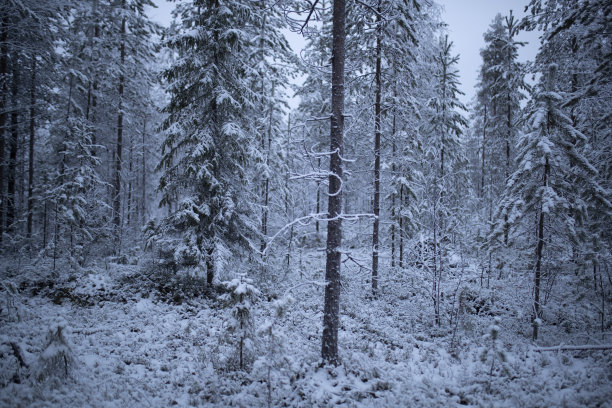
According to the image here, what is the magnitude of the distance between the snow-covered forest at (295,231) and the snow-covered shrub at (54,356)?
0.12 feet

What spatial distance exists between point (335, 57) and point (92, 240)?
14.2 metres

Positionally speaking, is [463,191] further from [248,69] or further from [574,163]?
[248,69]

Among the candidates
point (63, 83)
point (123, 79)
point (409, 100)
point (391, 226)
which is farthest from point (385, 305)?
point (63, 83)

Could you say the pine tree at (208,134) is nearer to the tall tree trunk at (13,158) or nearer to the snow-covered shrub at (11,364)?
the snow-covered shrub at (11,364)

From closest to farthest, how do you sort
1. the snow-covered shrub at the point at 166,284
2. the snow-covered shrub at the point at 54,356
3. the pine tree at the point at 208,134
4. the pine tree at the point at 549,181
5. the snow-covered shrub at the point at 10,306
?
the snow-covered shrub at the point at 54,356 < the snow-covered shrub at the point at 10,306 < the pine tree at the point at 549,181 < the pine tree at the point at 208,134 < the snow-covered shrub at the point at 166,284

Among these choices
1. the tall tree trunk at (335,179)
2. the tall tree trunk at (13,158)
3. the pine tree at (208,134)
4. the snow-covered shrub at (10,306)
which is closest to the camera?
the tall tree trunk at (335,179)

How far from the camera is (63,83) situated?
15969 millimetres

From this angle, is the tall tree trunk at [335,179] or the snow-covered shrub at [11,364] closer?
the snow-covered shrub at [11,364]

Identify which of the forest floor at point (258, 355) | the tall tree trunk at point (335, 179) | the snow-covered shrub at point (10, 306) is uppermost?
the tall tree trunk at point (335, 179)

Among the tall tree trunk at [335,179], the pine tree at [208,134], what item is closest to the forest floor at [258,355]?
the tall tree trunk at [335,179]

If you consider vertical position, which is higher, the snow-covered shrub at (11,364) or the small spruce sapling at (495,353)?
the small spruce sapling at (495,353)

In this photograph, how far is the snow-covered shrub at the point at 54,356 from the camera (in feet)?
19.1

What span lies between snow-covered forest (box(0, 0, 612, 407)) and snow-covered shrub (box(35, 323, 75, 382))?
0.04 m

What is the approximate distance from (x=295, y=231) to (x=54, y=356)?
29.7ft
